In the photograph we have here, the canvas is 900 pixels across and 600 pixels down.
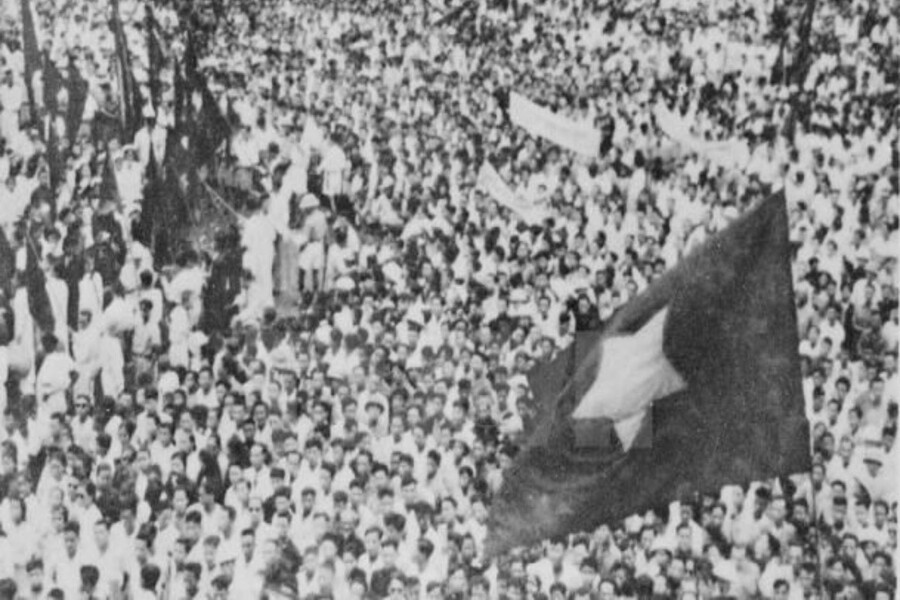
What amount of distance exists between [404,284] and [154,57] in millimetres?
1160

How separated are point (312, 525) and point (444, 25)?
1783mm

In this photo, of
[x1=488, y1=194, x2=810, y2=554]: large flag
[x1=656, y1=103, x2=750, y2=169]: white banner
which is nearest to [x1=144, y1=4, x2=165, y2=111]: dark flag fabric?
[x1=656, y1=103, x2=750, y2=169]: white banner

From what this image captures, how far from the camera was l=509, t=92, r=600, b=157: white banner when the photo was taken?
4973 millimetres

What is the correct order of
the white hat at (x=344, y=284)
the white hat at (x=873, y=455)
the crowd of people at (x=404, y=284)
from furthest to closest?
the white hat at (x=344, y=284), the white hat at (x=873, y=455), the crowd of people at (x=404, y=284)

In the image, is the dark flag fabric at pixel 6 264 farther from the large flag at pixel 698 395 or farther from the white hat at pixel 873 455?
the white hat at pixel 873 455

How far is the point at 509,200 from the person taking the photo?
4.92 meters

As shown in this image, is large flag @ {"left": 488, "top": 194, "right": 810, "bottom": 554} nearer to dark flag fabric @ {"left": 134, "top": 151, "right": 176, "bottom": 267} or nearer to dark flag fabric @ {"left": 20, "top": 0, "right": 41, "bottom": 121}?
dark flag fabric @ {"left": 134, "top": 151, "right": 176, "bottom": 267}

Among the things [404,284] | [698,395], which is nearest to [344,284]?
[404,284]

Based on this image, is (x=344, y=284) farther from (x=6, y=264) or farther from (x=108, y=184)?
(x=6, y=264)

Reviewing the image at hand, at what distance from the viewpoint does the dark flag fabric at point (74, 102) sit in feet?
15.5

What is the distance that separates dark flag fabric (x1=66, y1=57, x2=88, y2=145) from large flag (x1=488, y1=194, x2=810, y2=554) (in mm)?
1999

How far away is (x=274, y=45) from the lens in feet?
16.3

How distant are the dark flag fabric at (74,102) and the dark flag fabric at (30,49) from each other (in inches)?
4.2

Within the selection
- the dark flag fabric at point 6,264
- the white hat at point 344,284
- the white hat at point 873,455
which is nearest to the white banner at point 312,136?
the white hat at point 344,284
